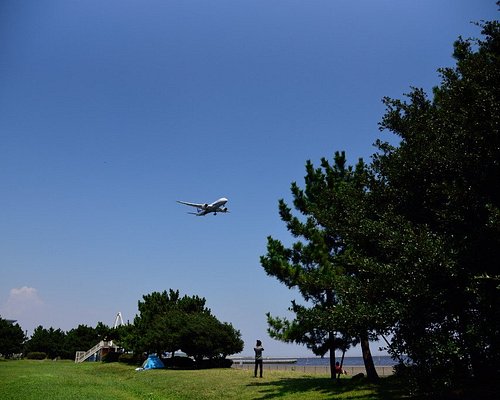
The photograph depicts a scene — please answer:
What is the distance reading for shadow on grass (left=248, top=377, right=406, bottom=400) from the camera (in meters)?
15.9

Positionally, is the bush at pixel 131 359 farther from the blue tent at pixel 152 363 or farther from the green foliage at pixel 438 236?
the green foliage at pixel 438 236

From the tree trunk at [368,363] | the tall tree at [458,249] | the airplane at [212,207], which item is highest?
the airplane at [212,207]

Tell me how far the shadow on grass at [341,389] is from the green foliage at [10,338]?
243 ft

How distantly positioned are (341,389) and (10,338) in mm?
80781

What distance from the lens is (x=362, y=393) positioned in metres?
16.5

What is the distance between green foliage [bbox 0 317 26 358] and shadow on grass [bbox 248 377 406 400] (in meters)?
74.0

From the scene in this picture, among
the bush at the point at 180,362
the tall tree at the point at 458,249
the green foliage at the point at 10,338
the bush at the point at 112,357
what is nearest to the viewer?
the tall tree at the point at 458,249

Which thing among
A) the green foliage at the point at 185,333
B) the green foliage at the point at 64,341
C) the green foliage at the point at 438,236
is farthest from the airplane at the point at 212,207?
the green foliage at the point at 64,341

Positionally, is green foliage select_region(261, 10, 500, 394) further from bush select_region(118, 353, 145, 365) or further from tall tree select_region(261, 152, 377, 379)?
bush select_region(118, 353, 145, 365)

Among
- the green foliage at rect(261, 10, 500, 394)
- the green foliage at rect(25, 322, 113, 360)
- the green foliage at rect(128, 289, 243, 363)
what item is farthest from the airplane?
the green foliage at rect(25, 322, 113, 360)

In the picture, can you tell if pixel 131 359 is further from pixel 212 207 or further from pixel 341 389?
pixel 341 389

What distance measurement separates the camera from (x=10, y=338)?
80000 millimetres

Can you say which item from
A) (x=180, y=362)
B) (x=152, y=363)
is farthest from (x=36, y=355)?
(x=152, y=363)

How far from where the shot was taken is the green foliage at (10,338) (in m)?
78.7
